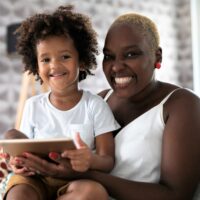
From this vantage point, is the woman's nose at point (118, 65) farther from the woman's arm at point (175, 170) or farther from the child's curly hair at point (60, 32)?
the woman's arm at point (175, 170)

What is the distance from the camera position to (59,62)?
1426mm

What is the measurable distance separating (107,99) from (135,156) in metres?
0.40

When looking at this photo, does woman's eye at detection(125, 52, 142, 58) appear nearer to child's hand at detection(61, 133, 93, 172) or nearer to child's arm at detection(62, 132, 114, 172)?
child's arm at detection(62, 132, 114, 172)

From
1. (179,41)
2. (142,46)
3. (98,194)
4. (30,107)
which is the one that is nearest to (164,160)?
(98,194)

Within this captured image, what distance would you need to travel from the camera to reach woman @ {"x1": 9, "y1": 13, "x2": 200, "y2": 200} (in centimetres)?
127

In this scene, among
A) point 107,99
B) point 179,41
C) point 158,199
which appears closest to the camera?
point 158,199

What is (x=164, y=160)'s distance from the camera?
4.29 feet

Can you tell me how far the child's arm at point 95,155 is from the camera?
1118mm

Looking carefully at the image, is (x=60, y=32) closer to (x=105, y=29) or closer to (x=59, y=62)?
(x=59, y=62)

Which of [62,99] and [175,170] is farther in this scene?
[62,99]

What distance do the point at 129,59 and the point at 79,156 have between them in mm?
478

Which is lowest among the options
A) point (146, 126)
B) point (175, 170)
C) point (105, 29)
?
point (175, 170)

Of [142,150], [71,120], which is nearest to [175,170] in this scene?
[142,150]

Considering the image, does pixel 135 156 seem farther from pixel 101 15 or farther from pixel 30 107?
pixel 101 15
